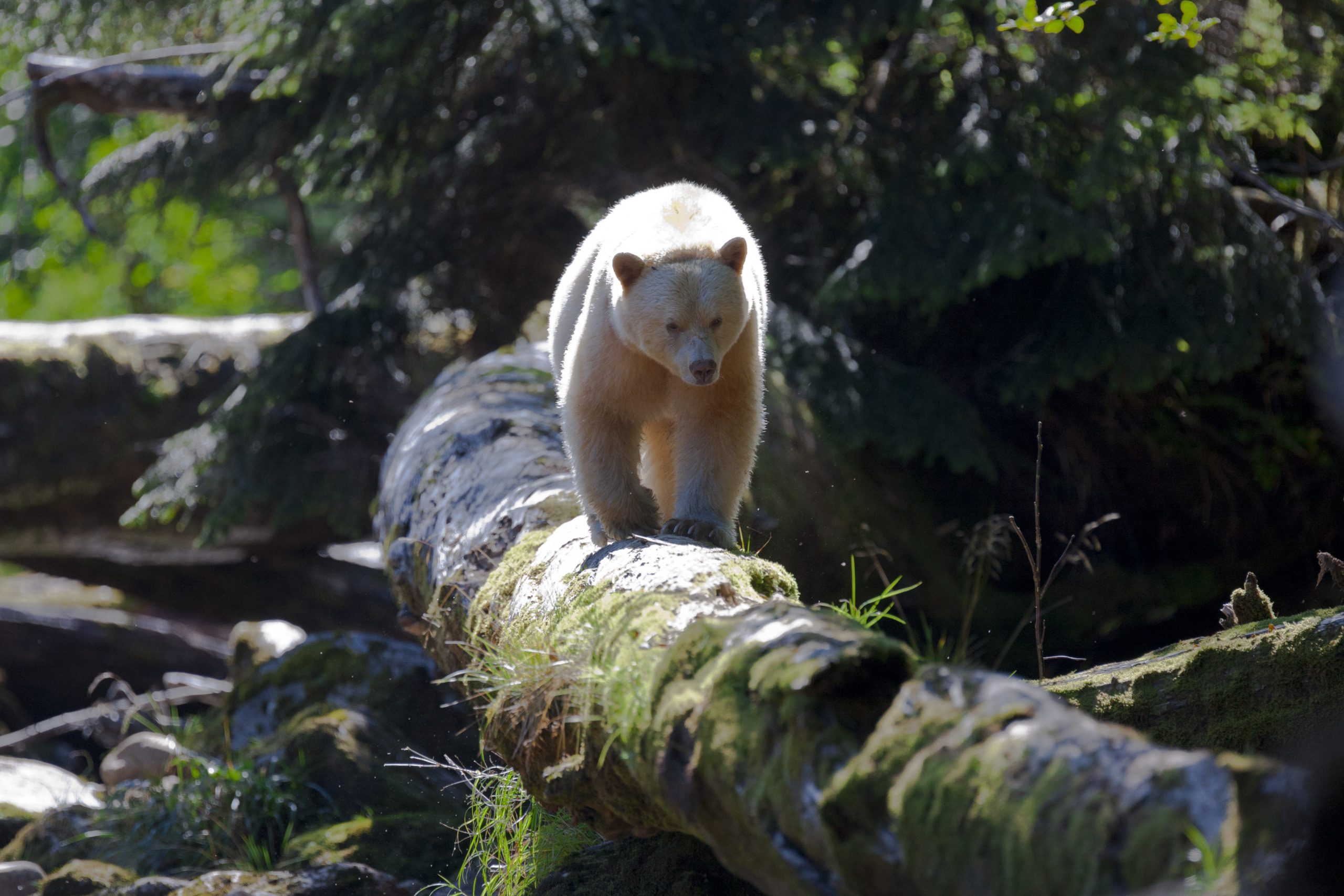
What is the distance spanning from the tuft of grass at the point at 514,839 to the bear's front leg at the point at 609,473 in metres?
0.94

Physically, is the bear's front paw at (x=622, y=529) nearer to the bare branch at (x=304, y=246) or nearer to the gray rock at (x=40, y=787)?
the gray rock at (x=40, y=787)

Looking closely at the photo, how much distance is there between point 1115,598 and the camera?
735 cm

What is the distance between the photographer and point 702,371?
3523 millimetres

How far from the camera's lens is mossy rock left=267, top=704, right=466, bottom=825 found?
16.3 feet

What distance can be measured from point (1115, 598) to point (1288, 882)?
20.9 ft

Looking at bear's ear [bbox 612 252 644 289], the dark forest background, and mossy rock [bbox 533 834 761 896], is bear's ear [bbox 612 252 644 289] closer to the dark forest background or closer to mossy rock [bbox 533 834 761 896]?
mossy rock [bbox 533 834 761 896]

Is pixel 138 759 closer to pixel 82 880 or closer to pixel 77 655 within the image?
pixel 82 880

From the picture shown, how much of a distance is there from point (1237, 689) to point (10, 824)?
6.48 m

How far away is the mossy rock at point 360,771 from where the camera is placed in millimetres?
4953

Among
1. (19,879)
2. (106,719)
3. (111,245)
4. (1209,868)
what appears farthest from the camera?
(111,245)

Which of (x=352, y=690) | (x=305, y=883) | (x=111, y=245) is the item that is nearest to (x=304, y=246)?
(x=111, y=245)

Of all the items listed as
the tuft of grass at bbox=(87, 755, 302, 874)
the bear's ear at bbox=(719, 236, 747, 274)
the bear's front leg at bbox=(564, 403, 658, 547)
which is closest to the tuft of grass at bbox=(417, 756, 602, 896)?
the bear's front leg at bbox=(564, 403, 658, 547)

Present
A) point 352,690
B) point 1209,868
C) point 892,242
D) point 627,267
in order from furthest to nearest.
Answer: point 892,242
point 352,690
point 627,267
point 1209,868

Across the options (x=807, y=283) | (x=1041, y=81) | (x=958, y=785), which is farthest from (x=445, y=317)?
(x=958, y=785)
